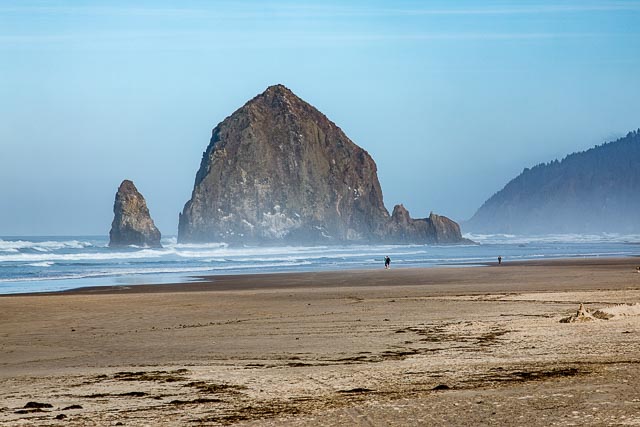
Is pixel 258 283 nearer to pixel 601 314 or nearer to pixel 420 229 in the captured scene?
pixel 601 314

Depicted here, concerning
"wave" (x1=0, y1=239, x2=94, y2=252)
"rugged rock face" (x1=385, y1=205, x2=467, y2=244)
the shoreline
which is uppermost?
"rugged rock face" (x1=385, y1=205, x2=467, y2=244)

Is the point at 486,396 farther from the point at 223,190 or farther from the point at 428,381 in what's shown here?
the point at 223,190

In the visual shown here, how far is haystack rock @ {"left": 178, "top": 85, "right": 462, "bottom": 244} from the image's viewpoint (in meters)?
147

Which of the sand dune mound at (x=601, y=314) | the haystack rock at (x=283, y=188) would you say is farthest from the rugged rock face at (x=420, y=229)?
the sand dune mound at (x=601, y=314)

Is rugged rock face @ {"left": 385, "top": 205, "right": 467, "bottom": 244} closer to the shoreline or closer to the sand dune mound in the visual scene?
the shoreline

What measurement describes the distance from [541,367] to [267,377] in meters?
3.49

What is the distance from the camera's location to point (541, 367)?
455 inches

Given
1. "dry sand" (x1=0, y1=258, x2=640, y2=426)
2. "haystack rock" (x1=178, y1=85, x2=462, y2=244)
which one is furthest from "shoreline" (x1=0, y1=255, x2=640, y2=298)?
"haystack rock" (x1=178, y1=85, x2=462, y2=244)

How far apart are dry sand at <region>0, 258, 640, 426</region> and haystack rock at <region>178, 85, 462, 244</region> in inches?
4767

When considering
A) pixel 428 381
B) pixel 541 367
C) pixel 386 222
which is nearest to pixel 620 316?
pixel 541 367

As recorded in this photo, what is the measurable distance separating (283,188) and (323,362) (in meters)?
142

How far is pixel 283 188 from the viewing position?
15475cm

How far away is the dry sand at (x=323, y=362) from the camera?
353 inches

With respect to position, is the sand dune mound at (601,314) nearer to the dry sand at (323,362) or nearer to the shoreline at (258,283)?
the dry sand at (323,362)
